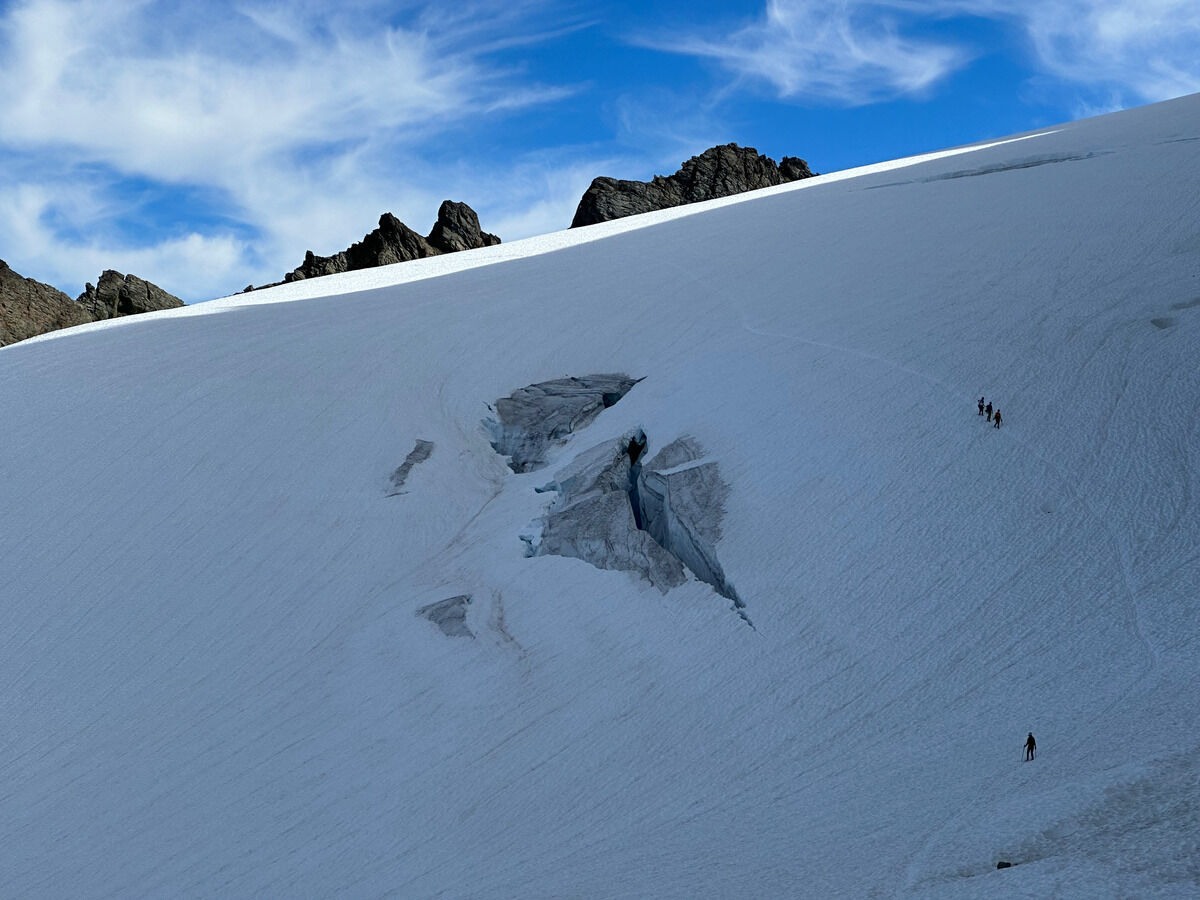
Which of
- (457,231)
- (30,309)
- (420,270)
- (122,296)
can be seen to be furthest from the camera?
(457,231)

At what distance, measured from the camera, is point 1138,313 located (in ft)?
82.3

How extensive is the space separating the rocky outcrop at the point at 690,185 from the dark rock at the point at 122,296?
3260cm

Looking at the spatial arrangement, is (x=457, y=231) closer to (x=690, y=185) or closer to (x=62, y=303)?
(x=690, y=185)

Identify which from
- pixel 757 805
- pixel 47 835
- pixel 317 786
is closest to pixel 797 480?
pixel 757 805

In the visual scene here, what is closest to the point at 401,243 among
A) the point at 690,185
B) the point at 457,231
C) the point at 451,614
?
the point at 457,231

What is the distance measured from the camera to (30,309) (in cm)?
4744

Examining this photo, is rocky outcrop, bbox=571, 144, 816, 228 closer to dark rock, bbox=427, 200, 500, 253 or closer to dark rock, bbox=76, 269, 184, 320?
dark rock, bbox=427, 200, 500, 253

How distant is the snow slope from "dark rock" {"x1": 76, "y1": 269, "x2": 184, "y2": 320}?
71.8 ft

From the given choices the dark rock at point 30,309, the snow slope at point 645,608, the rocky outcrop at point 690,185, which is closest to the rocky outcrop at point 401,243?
the rocky outcrop at point 690,185

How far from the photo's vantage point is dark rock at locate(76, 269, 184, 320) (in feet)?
170

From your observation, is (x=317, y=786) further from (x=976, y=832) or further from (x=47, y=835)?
(x=976, y=832)

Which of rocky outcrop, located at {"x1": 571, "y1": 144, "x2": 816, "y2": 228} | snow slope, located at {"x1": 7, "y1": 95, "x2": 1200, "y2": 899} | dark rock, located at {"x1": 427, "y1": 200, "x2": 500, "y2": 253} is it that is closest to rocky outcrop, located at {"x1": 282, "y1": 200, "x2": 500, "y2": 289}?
dark rock, located at {"x1": 427, "y1": 200, "x2": 500, "y2": 253}

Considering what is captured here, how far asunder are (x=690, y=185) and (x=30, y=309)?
161ft

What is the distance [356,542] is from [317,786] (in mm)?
7007
